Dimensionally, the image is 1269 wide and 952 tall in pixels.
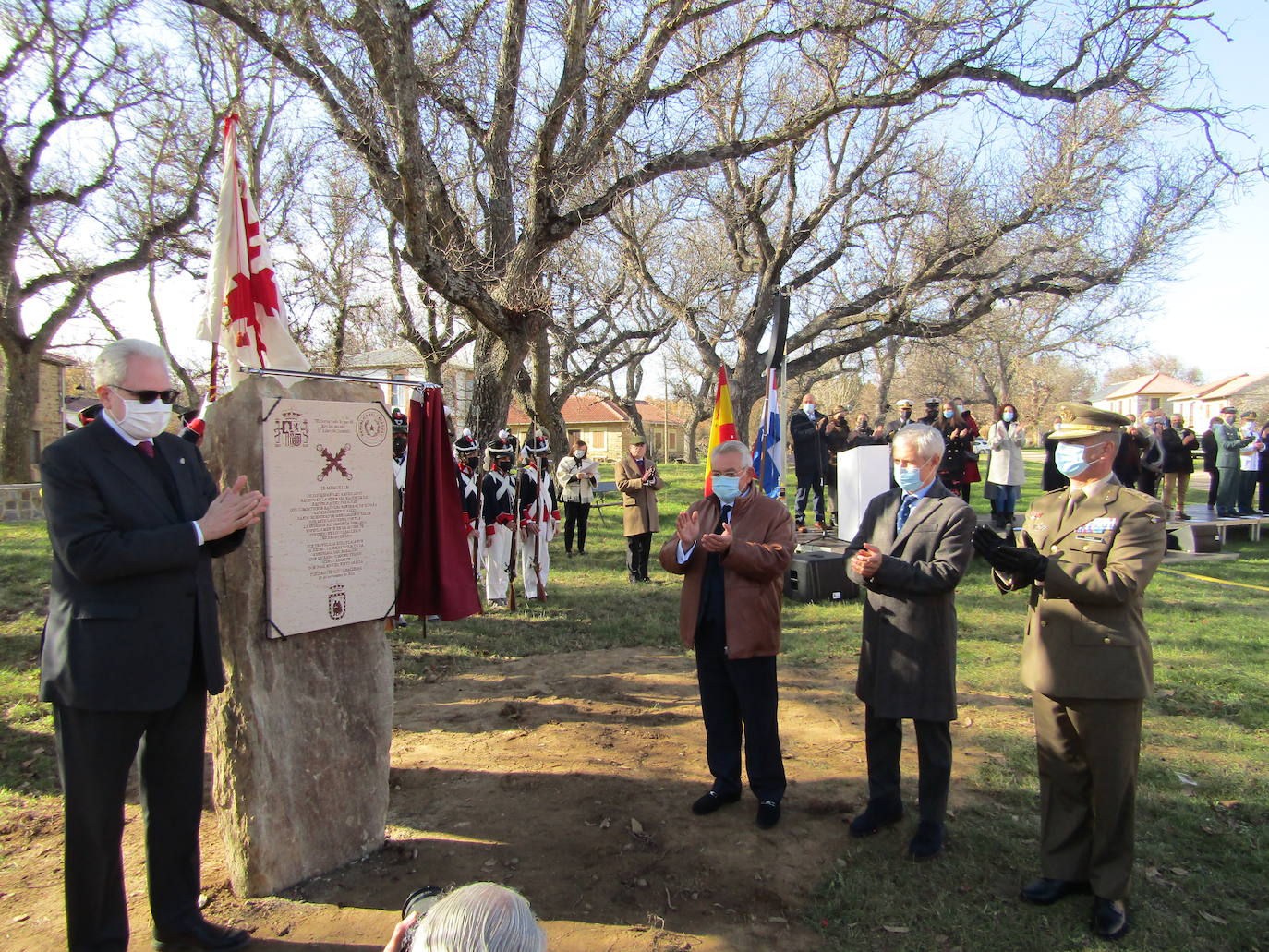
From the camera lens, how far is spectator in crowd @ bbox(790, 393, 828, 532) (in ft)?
40.1

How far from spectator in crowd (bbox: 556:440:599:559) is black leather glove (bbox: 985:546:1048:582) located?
893 cm

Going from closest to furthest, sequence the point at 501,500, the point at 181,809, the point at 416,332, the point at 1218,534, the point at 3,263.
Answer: the point at 181,809
the point at 501,500
the point at 1218,534
the point at 3,263
the point at 416,332

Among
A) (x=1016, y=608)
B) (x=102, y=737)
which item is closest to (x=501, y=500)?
(x=1016, y=608)

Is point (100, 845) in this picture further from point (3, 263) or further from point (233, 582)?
point (3, 263)

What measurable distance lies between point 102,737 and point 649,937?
2177 mm

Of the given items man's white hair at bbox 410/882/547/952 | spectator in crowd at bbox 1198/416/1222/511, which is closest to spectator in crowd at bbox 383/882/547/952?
man's white hair at bbox 410/882/547/952

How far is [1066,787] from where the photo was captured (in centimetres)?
316

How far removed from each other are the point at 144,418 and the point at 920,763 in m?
3.58

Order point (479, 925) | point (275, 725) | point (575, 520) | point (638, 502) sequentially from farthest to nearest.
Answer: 1. point (575, 520)
2. point (638, 502)
3. point (275, 725)
4. point (479, 925)

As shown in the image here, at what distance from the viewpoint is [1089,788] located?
3146 mm

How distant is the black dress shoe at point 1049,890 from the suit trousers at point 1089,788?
0.11ft

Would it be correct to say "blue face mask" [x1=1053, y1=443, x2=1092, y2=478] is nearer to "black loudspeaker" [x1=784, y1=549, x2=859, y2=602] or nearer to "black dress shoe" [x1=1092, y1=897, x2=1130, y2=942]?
"black dress shoe" [x1=1092, y1=897, x2=1130, y2=942]

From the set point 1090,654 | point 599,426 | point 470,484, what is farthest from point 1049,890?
point 599,426

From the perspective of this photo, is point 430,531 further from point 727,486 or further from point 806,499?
point 806,499
